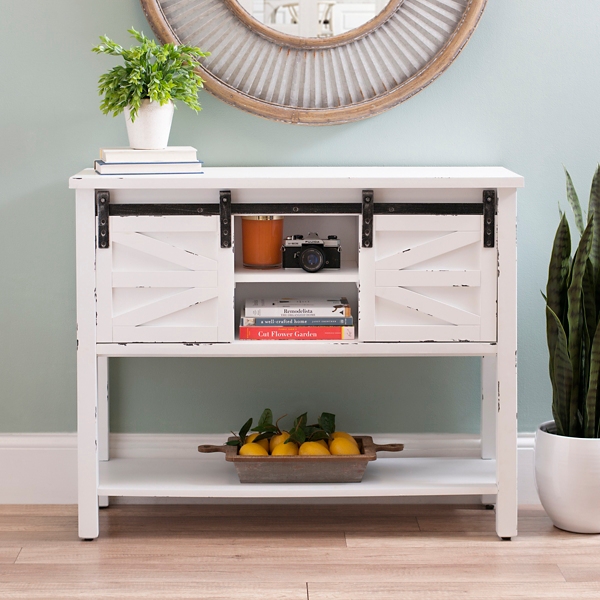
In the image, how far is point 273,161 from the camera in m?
2.35

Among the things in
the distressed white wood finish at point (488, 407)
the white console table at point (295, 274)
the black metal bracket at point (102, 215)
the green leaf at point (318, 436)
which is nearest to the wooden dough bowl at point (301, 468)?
the green leaf at point (318, 436)

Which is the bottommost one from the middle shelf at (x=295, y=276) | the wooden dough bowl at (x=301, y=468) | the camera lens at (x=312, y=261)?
the wooden dough bowl at (x=301, y=468)

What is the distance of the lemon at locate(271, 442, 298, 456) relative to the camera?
7.02 feet

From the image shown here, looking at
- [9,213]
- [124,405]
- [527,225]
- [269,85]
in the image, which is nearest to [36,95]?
[9,213]

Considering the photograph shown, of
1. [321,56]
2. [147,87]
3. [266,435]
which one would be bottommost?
[266,435]

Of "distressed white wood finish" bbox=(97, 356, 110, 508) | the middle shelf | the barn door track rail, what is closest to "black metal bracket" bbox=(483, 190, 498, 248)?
the barn door track rail

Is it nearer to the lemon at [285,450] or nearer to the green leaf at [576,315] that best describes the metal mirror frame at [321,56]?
the green leaf at [576,315]

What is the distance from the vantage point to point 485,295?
201 centimetres

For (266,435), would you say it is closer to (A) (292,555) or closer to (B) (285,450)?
(B) (285,450)

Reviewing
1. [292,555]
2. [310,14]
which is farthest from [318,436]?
[310,14]

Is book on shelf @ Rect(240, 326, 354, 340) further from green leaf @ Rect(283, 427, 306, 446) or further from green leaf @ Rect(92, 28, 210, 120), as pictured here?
green leaf @ Rect(92, 28, 210, 120)

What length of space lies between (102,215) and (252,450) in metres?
0.71

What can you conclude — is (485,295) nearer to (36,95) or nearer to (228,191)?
(228,191)

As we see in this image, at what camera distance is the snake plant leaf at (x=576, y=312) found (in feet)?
6.68
